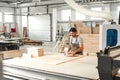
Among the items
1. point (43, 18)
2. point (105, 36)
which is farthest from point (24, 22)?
point (105, 36)

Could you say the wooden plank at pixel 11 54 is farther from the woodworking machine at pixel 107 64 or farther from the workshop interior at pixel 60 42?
the woodworking machine at pixel 107 64

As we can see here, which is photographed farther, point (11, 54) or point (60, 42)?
point (60, 42)

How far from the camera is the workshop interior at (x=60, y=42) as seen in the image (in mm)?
2055

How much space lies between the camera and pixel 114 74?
1.30 metres

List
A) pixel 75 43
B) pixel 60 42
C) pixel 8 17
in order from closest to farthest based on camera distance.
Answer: pixel 75 43
pixel 60 42
pixel 8 17

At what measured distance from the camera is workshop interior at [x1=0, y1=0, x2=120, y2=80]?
6.74ft

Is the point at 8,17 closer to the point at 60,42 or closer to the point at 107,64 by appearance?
the point at 60,42

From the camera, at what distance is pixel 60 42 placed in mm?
8188

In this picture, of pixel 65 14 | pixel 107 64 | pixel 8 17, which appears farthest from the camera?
pixel 8 17

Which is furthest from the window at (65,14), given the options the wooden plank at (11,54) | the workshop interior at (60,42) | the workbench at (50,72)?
the workbench at (50,72)

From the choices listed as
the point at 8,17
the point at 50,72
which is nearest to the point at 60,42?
the point at 50,72

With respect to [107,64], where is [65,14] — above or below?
above

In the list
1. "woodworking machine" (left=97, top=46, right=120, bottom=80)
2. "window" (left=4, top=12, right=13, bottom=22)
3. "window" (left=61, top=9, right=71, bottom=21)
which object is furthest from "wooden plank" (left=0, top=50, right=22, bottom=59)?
"window" (left=4, top=12, right=13, bottom=22)

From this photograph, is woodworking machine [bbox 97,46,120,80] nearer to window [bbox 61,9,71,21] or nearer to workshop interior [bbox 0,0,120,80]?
workshop interior [bbox 0,0,120,80]
